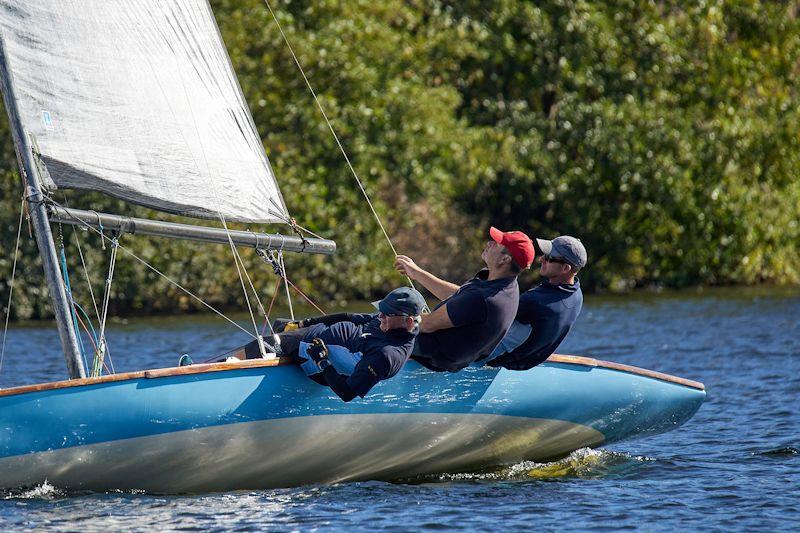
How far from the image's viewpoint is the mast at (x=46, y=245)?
10094 millimetres

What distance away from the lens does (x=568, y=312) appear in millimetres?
10484

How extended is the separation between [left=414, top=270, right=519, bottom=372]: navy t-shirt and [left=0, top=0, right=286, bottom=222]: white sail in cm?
205

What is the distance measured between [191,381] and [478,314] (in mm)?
2021

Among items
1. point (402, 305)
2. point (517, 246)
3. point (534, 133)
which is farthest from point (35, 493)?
point (534, 133)

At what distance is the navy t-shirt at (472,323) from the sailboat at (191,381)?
243 millimetres

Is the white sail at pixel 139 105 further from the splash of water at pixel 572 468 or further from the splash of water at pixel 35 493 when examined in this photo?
the splash of water at pixel 572 468

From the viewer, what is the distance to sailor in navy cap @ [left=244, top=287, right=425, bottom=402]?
9.65 m

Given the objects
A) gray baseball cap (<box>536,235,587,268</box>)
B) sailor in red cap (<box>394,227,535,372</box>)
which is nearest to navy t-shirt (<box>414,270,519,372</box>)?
sailor in red cap (<box>394,227,535,372</box>)

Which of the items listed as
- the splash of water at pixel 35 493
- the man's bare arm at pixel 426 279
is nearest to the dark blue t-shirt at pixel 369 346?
the man's bare arm at pixel 426 279

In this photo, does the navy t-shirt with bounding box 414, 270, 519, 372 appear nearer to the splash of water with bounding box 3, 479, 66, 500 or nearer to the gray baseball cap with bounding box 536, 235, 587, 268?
the gray baseball cap with bounding box 536, 235, 587, 268

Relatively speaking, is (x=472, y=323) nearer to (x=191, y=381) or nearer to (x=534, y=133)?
(x=191, y=381)

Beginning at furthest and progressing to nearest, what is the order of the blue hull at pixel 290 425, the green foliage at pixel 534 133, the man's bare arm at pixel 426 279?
the green foliage at pixel 534 133 < the man's bare arm at pixel 426 279 < the blue hull at pixel 290 425

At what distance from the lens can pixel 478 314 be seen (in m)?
9.95

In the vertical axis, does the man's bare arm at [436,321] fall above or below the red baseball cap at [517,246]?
below
